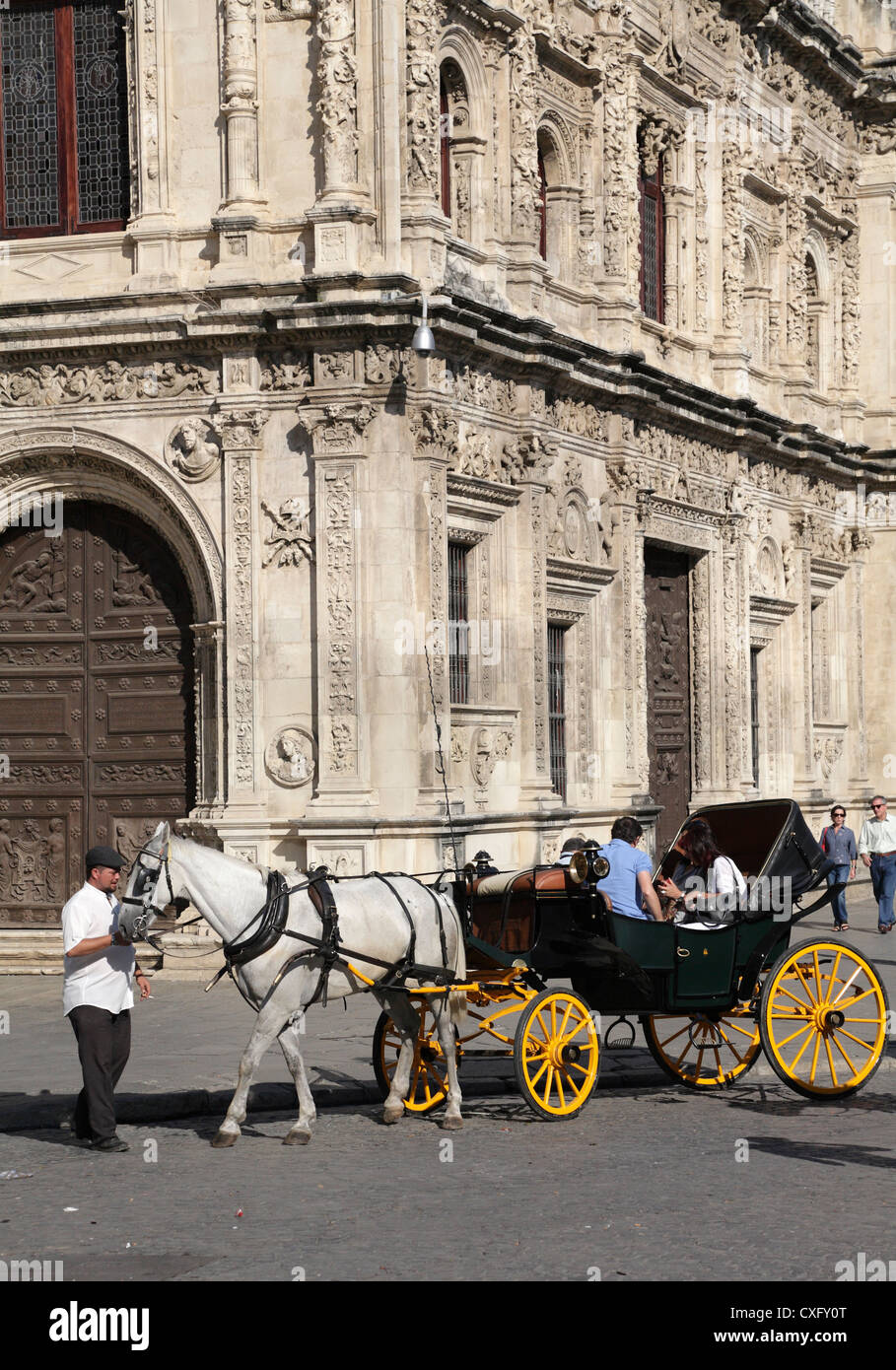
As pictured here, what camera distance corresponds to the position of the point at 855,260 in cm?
3641

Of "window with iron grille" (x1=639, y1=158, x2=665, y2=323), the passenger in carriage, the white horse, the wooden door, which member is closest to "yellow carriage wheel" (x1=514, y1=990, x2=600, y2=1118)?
the white horse

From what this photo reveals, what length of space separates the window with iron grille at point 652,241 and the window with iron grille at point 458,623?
275 inches

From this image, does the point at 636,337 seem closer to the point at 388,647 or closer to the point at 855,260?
the point at 388,647

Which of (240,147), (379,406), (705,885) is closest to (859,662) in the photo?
(379,406)

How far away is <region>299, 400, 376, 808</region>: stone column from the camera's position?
19.6m

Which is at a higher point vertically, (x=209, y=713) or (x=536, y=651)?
(x=536, y=651)

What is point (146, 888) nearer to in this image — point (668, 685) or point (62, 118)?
point (62, 118)

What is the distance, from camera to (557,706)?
24281mm

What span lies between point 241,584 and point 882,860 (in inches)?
→ 405

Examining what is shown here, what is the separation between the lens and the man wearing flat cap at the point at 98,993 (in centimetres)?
1116

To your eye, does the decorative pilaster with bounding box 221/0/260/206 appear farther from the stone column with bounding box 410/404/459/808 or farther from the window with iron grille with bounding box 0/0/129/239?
the stone column with bounding box 410/404/459/808

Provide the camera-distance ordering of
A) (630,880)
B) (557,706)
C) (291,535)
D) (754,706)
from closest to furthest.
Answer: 1. (630,880)
2. (291,535)
3. (557,706)
4. (754,706)

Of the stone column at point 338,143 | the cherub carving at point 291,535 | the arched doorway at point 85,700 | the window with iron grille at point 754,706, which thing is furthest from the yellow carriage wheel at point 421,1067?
the window with iron grille at point 754,706

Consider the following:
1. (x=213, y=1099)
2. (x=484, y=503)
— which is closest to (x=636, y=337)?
(x=484, y=503)
